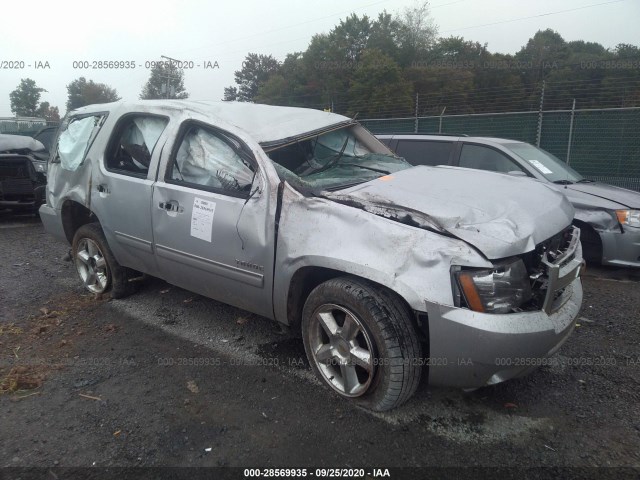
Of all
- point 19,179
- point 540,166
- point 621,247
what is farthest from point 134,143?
point 19,179

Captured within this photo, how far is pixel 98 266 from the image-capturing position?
179 inches

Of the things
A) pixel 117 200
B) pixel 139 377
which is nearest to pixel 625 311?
pixel 139 377

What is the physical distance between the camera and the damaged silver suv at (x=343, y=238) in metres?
2.41

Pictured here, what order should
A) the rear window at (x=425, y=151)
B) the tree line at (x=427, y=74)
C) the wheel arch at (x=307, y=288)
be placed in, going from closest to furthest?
the wheel arch at (x=307, y=288) < the rear window at (x=425, y=151) < the tree line at (x=427, y=74)

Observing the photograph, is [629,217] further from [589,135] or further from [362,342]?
[589,135]

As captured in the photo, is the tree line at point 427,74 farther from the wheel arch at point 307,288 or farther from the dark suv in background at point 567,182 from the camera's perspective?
the wheel arch at point 307,288

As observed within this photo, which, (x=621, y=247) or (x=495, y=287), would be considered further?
(x=621, y=247)

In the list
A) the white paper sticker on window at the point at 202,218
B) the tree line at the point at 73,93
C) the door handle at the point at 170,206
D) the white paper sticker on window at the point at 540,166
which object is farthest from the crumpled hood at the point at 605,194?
the tree line at the point at 73,93

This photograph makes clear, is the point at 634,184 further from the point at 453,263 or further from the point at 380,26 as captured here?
the point at 380,26

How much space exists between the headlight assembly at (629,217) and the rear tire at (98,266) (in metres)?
5.02

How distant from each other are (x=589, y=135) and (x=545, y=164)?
19.7 ft

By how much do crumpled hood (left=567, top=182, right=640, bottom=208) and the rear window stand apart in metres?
1.48

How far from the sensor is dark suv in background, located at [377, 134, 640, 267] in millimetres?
4957

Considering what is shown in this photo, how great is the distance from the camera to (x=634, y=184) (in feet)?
34.1
